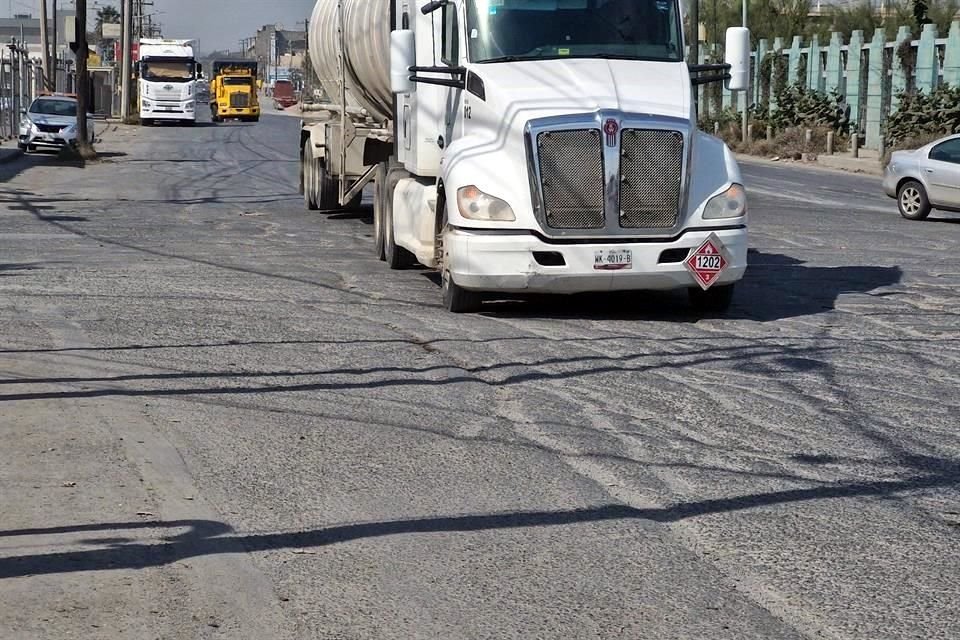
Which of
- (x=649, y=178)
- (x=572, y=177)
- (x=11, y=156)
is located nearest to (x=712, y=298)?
(x=649, y=178)

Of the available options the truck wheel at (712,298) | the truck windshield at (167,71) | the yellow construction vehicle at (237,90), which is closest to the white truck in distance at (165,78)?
the truck windshield at (167,71)

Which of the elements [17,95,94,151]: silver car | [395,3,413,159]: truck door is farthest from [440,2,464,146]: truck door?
[17,95,94,151]: silver car

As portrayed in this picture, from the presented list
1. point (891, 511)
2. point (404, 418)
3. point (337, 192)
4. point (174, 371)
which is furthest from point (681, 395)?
point (337, 192)

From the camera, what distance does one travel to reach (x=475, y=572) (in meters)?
5.76

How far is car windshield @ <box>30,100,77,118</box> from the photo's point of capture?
42.1m

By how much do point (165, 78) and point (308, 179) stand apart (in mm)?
45771

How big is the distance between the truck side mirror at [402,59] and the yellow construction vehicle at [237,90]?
66150 millimetres

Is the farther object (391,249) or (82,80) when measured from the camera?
(82,80)

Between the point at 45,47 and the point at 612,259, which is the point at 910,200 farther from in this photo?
the point at 45,47

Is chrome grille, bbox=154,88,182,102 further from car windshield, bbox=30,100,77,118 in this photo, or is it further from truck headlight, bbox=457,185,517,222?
truck headlight, bbox=457,185,517,222

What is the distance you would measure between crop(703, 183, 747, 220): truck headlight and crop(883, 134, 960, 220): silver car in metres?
11.7

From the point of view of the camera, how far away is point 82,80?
37594 millimetres

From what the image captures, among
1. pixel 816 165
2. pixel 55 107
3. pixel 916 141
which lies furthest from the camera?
pixel 816 165

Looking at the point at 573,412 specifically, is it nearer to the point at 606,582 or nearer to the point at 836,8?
the point at 606,582
